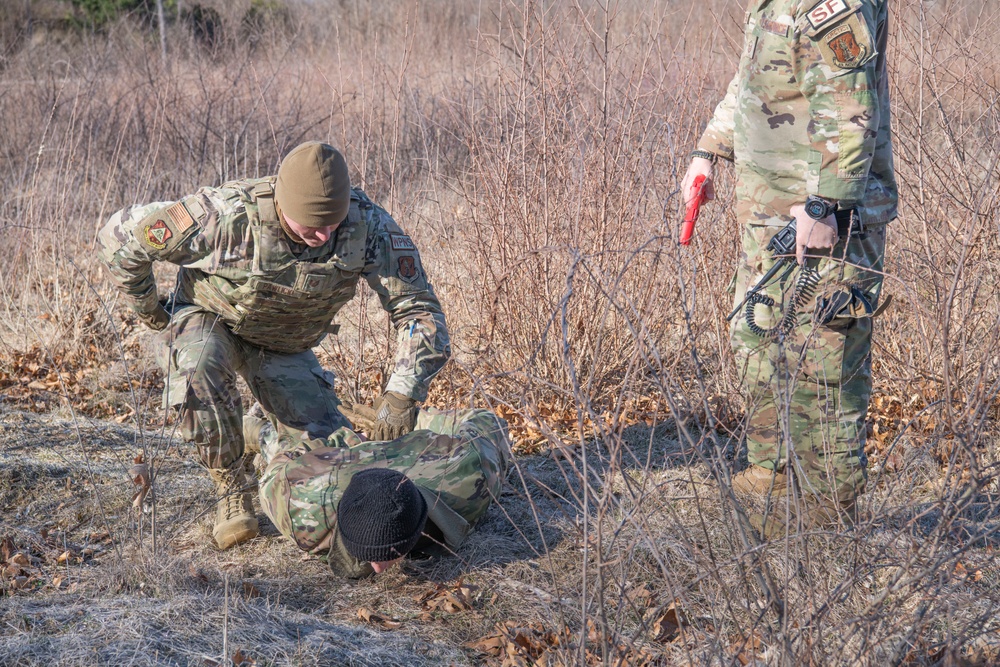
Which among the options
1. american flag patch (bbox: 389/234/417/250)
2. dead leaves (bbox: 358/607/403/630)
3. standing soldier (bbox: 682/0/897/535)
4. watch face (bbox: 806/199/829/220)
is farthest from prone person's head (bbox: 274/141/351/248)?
watch face (bbox: 806/199/829/220)

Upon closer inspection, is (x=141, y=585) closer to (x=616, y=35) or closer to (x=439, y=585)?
(x=439, y=585)

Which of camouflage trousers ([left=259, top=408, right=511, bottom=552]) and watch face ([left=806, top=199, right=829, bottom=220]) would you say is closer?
watch face ([left=806, top=199, right=829, bottom=220])

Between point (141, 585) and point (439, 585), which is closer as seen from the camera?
point (141, 585)

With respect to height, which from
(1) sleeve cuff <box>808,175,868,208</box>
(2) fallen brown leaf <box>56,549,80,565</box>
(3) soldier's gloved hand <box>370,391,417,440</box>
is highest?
(1) sleeve cuff <box>808,175,868,208</box>

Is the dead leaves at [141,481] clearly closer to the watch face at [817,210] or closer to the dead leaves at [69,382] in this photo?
the dead leaves at [69,382]

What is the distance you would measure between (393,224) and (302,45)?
8.38 m

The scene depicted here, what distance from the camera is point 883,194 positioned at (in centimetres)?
277

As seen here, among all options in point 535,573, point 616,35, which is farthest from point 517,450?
point 616,35

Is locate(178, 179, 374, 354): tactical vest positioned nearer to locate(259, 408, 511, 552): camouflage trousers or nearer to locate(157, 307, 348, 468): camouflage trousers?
locate(157, 307, 348, 468): camouflage trousers

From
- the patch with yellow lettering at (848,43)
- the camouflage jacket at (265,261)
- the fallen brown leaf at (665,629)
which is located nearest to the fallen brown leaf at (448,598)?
the fallen brown leaf at (665,629)

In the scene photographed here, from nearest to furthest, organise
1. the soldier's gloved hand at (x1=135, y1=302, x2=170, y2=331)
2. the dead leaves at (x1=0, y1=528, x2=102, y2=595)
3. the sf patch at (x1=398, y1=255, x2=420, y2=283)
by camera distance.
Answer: the dead leaves at (x1=0, y1=528, x2=102, y2=595) < the sf patch at (x1=398, y1=255, x2=420, y2=283) < the soldier's gloved hand at (x1=135, y1=302, x2=170, y2=331)

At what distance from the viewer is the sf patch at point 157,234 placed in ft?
10.7

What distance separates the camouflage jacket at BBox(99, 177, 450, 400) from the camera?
332 cm

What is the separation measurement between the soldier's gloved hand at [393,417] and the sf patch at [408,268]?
0.45 metres
